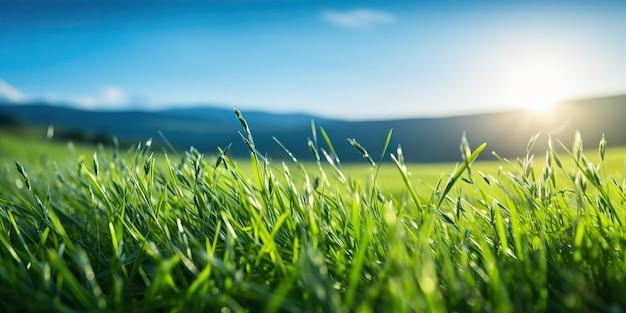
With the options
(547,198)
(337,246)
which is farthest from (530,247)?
(337,246)

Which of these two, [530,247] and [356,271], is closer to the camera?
[356,271]

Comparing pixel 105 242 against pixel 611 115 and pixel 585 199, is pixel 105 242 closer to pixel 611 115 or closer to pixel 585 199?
pixel 585 199

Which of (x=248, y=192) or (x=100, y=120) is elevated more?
(x=248, y=192)

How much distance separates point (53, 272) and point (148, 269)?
0.74 feet

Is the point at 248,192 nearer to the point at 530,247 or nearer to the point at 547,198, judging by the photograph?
the point at 530,247

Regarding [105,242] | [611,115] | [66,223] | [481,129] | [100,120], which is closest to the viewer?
[105,242]

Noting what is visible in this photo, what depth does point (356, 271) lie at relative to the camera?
0.81m

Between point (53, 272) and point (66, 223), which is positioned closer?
point (53, 272)

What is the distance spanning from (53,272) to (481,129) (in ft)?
98.9

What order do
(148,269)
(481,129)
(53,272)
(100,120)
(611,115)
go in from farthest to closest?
(100,120)
(481,129)
(611,115)
(148,269)
(53,272)

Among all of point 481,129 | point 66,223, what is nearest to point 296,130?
point 481,129

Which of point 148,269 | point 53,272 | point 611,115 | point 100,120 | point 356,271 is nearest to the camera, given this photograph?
point 356,271

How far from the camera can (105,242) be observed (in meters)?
1.67

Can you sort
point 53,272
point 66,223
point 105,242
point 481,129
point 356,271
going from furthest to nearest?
point 481,129 → point 66,223 → point 105,242 → point 53,272 → point 356,271
